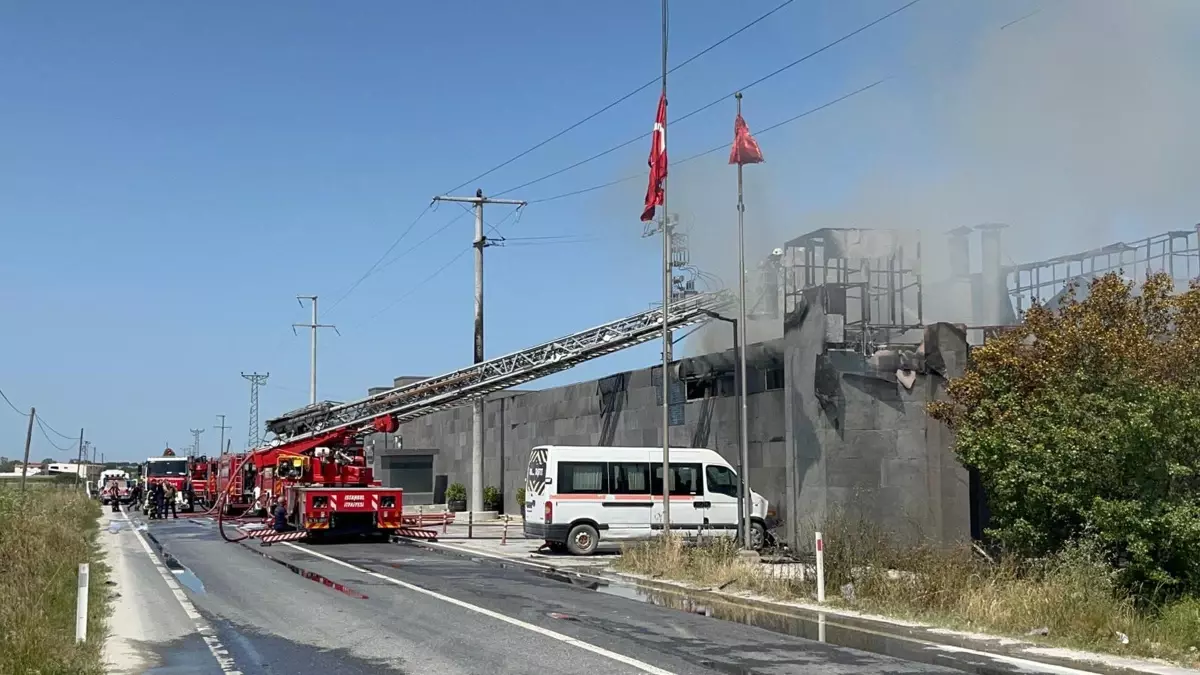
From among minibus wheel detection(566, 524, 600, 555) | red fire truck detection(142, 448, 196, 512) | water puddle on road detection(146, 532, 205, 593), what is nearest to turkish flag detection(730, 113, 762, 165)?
minibus wheel detection(566, 524, 600, 555)

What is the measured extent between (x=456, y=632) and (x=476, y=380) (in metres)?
24.0

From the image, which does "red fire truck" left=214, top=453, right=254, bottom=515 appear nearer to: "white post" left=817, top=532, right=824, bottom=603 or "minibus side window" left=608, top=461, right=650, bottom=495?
"minibus side window" left=608, top=461, right=650, bottom=495

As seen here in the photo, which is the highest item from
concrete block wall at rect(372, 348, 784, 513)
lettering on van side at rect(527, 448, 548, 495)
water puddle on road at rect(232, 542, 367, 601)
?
concrete block wall at rect(372, 348, 784, 513)

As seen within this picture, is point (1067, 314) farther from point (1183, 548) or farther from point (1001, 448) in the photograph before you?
point (1183, 548)

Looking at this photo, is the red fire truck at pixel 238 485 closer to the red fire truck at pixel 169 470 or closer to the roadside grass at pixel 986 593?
the red fire truck at pixel 169 470

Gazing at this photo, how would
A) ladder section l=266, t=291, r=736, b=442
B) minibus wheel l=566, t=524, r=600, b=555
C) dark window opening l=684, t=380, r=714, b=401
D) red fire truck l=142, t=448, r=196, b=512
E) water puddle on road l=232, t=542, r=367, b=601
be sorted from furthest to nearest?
red fire truck l=142, t=448, r=196, b=512 → ladder section l=266, t=291, r=736, b=442 → dark window opening l=684, t=380, r=714, b=401 → minibus wheel l=566, t=524, r=600, b=555 → water puddle on road l=232, t=542, r=367, b=601

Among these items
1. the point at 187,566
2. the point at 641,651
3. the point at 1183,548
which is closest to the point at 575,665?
the point at 641,651

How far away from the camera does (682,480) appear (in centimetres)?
2405

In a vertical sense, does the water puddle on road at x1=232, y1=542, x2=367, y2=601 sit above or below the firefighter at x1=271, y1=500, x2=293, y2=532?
below

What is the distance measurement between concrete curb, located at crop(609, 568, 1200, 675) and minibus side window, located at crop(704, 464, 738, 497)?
6795mm

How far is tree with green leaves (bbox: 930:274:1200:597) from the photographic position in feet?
44.5

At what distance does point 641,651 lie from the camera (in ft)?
37.4

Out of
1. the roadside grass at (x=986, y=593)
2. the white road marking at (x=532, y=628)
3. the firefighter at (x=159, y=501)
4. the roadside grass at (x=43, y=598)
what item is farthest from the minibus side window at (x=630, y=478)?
the firefighter at (x=159, y=501)

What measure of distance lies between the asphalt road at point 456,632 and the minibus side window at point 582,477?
3282 millimetres
